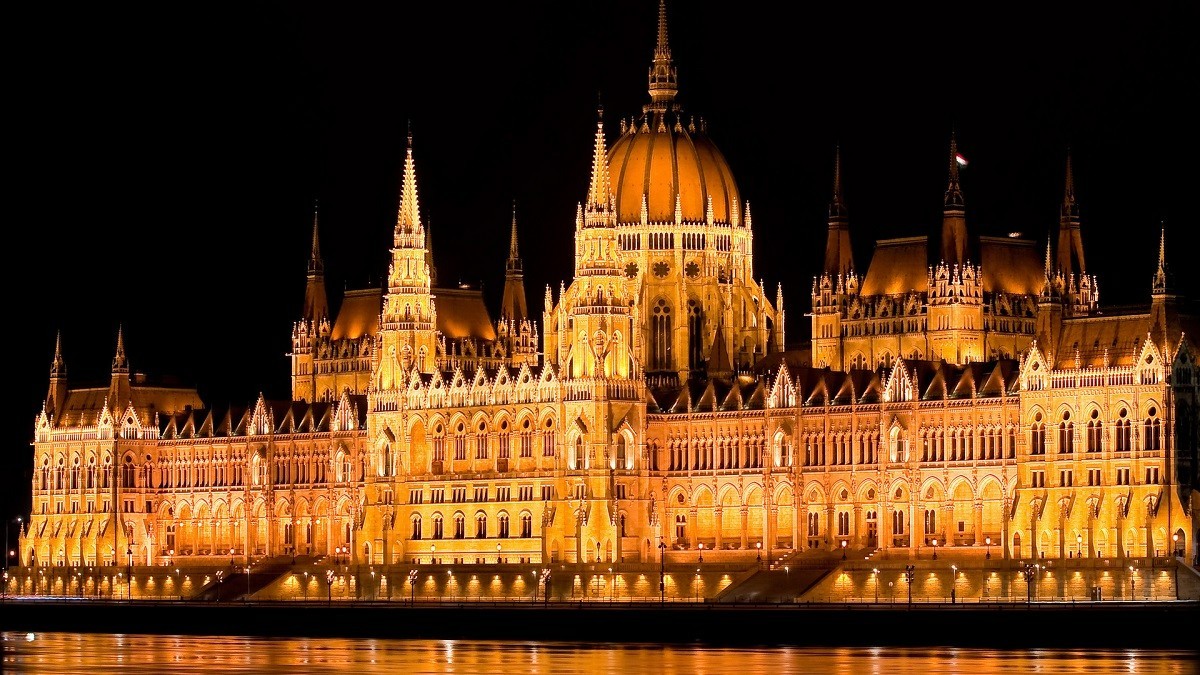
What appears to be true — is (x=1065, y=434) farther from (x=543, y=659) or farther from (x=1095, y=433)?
(x=543, y=659)

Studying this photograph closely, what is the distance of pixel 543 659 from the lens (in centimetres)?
15112

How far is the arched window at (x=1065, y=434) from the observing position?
17900cm

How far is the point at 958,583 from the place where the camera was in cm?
17650

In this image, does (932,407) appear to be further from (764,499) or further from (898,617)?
(898,617)

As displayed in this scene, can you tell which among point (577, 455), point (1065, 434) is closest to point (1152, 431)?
point (1065, 434)

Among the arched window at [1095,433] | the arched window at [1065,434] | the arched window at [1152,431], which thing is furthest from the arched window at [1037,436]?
the arched window at [1152,431]

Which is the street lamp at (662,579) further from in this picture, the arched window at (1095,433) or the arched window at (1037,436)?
the arched window at (1095,433)

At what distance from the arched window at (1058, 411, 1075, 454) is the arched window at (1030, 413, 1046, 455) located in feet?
3.30

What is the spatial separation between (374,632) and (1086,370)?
34.8 metres

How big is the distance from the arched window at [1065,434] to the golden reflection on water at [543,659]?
2490 centimetres

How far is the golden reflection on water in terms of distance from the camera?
143500 mm

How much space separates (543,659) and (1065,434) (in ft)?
124

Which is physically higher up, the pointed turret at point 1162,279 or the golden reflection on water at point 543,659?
the pointed turret at point 1162,279

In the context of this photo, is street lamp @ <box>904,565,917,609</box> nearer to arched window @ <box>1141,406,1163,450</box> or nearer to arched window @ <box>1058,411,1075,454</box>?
arched window @ <box>1058,411,1075,454</box>
